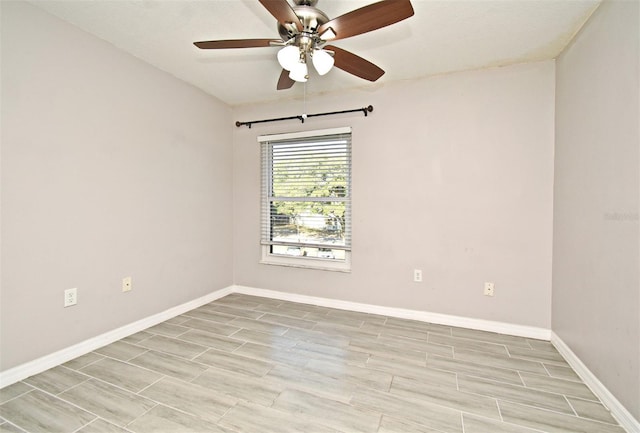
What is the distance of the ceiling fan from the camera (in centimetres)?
144

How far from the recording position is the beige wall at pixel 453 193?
2.59 metres

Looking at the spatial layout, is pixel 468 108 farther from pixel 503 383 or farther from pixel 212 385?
pixel 212 385

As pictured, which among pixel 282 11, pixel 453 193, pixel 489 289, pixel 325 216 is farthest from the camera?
pixel 325 216

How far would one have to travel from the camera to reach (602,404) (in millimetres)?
1710

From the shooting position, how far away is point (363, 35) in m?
2.25

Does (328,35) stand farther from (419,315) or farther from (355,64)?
(419,315)

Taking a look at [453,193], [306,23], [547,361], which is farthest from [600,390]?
[306,23]

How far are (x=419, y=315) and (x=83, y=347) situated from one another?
9.47ft

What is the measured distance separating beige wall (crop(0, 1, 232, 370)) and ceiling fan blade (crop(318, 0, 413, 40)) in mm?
1892

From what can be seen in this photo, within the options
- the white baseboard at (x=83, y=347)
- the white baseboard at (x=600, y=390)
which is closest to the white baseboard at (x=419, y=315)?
the white baseboard at (x=600, y=390)

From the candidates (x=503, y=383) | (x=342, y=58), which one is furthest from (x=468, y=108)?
(x=503, y=383)

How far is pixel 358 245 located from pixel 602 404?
2.10 m

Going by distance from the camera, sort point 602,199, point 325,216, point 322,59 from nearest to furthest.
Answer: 1. point 322,59
2. point 602,199
3. point 325,216

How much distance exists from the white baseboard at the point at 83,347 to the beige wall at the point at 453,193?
145cm
